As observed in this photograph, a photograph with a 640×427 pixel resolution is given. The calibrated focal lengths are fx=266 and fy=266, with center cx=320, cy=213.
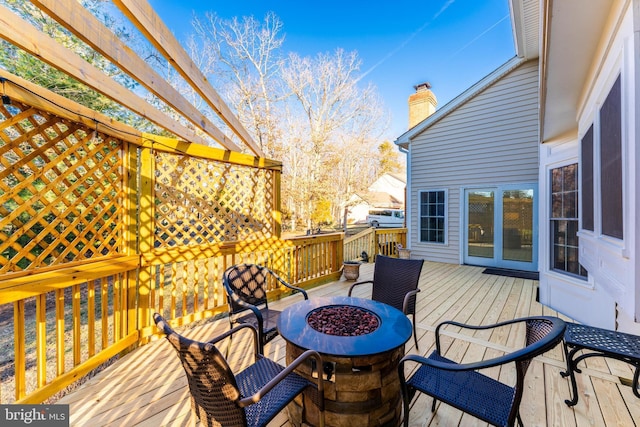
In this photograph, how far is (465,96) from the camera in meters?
6.35

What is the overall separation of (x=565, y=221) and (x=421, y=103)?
5.62 metres

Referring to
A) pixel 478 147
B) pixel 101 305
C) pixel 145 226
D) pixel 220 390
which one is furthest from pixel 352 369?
pixel 478 147

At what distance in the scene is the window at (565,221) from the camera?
3422 mm

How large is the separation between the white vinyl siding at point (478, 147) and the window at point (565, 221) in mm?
A: 2137

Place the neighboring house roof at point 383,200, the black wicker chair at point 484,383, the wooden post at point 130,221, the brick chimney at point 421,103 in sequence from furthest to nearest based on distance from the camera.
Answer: the neighboring house roof at point 383,200 → the brick chimney at point 421,103 → the wooden post at point 130,221 → the black wicker chair at point 484,383

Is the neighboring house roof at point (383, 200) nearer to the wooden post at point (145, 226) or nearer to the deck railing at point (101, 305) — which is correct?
the deck railing at point (101, 305)

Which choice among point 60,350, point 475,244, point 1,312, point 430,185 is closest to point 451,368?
point 60,350

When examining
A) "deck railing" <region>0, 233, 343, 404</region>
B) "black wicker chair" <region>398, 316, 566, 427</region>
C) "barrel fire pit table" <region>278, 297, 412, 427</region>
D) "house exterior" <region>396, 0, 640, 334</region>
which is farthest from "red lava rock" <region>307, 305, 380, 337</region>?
A: "deck railing" <region>0, 233, 343, 404</region>

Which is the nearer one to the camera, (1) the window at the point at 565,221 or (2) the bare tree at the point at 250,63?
(1) the window at the point at 565,221

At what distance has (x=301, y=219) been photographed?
14.1 m

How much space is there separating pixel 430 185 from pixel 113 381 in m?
6.95

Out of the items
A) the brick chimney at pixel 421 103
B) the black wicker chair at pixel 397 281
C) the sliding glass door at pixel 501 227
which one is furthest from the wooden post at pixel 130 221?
the brick chimney at pixel 421 103

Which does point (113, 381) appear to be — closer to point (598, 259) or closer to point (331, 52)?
point (598, 259)

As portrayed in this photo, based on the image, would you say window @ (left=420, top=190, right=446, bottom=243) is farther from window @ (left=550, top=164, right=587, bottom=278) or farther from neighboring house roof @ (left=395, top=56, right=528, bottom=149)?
window @ (left=550, top=164, right=587, bottom=278)
